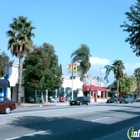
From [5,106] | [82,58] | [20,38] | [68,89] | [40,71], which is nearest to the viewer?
[5,106]

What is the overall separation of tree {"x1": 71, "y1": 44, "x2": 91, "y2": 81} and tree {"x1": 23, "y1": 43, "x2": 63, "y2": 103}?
2195cm

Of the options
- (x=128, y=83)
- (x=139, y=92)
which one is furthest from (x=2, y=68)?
(x=139, y=92)

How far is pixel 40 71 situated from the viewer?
4594 cm

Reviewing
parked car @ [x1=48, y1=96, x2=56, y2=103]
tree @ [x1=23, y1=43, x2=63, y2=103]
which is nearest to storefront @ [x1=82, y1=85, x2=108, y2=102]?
parked car @ [x1=48, y1=96, x2=56, y2=103]

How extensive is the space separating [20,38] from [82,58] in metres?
29.5

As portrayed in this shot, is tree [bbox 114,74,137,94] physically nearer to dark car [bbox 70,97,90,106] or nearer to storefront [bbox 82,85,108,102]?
storefront [bbox 82,85,108,102]

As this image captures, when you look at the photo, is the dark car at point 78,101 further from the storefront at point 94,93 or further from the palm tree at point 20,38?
the storefront at point 94,93

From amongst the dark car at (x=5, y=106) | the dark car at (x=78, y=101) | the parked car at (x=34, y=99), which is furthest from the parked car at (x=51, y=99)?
the dark car at (x=5, y=106)

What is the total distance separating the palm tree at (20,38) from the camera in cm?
4122

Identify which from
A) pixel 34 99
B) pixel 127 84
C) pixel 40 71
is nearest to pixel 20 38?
pixel 40 71

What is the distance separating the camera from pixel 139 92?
118m

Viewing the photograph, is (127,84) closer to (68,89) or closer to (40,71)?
(68,89)

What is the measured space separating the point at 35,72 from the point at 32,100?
8.34m

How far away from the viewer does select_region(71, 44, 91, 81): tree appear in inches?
2741
